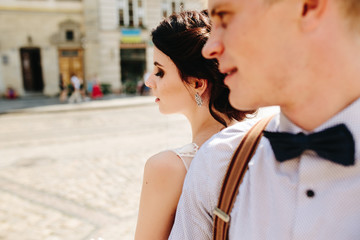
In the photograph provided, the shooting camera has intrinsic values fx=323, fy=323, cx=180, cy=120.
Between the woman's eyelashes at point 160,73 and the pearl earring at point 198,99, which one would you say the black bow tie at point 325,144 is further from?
the woman's eyelashes at point 160,73

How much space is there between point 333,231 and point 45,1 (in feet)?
80.1

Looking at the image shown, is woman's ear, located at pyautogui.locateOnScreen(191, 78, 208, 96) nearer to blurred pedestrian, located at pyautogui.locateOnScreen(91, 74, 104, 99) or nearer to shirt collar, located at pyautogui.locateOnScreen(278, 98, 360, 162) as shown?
shirt collar, located at pyautogui.locateOnScreen(278, 98, 360, 162)

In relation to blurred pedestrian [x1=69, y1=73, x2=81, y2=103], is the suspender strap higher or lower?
higher

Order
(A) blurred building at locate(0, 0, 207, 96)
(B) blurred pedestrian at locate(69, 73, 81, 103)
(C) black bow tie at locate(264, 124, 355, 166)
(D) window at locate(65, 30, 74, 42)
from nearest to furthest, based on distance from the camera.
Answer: (C) black bow tie at locate(264, 124, 355, 166), (B) blurred pedestrian at locate(69, 73, 81, 103), (A) blurred building at locate(0, 0, 207, 96), (D) window at locate(65, 30, 74, 42)

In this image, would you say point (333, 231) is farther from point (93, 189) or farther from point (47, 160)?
point (47, 160)

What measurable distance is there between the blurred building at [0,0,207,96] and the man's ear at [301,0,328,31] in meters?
21.5

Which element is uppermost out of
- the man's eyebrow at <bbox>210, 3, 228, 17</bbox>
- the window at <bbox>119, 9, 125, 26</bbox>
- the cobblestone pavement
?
the window at <bbox>119, 9, 125, 26</bbox>

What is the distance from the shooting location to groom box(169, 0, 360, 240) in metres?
0.89

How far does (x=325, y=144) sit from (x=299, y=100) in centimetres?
15

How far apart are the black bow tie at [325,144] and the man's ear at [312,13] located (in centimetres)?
29

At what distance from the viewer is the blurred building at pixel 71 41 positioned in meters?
21.2

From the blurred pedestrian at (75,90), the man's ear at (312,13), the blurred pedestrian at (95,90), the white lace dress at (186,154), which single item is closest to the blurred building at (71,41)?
the blurred pedestrian at (95,90)

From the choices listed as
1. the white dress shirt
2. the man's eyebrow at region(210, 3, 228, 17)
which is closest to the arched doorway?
the white dress shirt

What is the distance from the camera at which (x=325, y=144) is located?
881 mm
